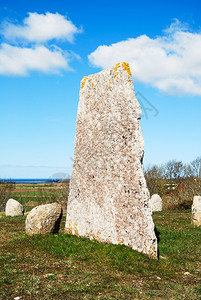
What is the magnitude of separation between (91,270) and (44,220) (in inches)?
153

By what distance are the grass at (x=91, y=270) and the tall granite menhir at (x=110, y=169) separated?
54 centimetres

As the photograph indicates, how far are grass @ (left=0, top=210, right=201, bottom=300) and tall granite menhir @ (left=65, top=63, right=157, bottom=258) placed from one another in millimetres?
543

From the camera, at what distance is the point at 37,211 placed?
11.0 meters

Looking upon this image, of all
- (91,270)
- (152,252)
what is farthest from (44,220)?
(152,252)

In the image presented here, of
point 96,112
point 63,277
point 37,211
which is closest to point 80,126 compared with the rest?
point 96,112

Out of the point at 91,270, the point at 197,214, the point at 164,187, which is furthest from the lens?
the point at 164,187

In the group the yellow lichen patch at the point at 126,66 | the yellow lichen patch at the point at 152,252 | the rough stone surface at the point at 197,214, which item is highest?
the yellow lichen patch at the point at 126,66

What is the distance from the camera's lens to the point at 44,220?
10.8 meters

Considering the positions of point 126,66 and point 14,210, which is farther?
point 14,210

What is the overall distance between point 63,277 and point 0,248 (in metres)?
3.61

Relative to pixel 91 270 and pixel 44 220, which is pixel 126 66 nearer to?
pixel 44 220

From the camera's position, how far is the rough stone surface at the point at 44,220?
10.7 meters

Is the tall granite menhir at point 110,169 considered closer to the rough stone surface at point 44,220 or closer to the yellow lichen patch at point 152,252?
the yellow lichen patch at point 152,252

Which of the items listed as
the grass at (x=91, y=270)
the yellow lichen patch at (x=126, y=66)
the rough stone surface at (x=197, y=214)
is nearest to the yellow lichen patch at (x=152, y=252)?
the grass at (x=91, y=270)
